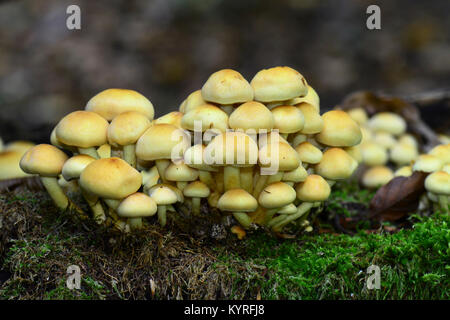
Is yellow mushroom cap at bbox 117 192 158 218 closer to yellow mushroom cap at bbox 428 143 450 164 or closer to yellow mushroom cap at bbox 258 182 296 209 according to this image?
yellow mushroom cap at bbox 258 182 296 209

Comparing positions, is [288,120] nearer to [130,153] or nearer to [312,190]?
[312,190]

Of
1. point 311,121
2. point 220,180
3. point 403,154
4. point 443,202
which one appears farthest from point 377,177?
point 220,180

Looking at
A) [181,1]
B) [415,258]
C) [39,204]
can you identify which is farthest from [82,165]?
[181,1]

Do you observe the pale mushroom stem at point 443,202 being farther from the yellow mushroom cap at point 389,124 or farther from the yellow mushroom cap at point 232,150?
the yellow mushroom cap at point 389,124

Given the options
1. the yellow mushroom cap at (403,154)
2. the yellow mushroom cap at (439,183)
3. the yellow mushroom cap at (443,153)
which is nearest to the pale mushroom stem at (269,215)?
the yellow mushroom cap at (439,183)
